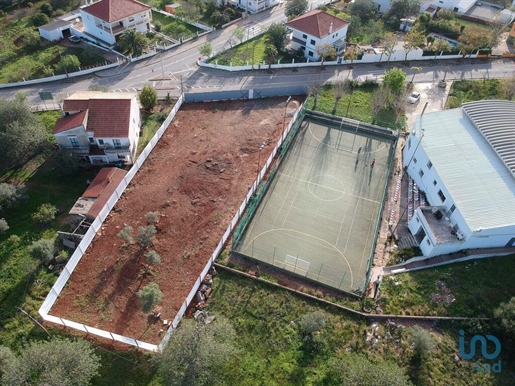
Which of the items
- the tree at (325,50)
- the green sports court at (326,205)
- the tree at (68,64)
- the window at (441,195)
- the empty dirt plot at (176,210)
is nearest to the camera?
the empty dirt plot at (176,210)

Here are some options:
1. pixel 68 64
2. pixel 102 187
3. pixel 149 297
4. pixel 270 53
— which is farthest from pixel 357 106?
pixel 68 64

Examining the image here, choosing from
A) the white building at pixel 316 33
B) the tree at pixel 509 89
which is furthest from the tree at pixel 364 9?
the tree at pixel 509 89

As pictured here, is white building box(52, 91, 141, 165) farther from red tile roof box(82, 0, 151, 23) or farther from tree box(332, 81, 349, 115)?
tree box(332, 81, 349, 115)

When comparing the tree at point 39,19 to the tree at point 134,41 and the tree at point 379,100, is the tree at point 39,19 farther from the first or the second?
the tree at point 379,100

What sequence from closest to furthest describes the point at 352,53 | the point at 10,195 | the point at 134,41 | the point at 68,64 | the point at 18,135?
1. the point at 10,195
2. the point at 18,135
3. the point at 68,64
4. the point at 352,53
5. the point at 134,41

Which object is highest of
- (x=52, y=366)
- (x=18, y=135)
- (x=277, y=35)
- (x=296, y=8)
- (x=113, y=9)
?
(x=296, y=8)

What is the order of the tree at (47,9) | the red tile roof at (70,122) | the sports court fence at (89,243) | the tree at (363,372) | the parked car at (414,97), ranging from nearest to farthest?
the tree at (363,372)
the sports court fence at (89,243)
the red tile roof at (70,122)
the parked car at (414,97)
the tree at (47,9)

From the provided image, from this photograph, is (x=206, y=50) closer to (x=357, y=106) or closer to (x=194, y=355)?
(x=357, y=106)
